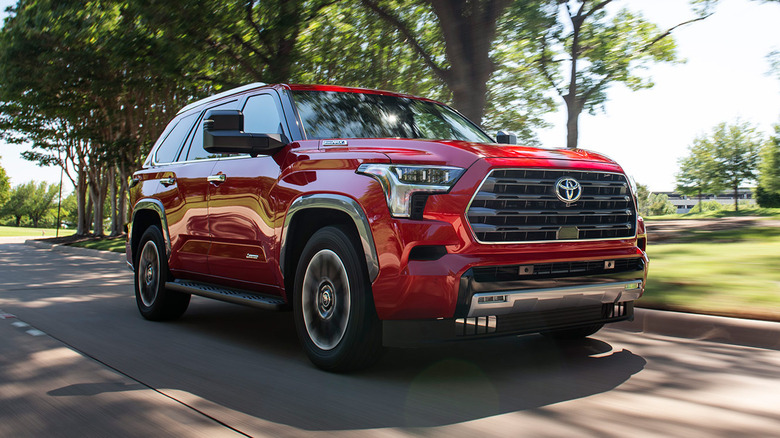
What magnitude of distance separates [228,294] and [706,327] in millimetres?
3849

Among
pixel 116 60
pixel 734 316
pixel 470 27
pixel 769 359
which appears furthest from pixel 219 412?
pixel 116 60

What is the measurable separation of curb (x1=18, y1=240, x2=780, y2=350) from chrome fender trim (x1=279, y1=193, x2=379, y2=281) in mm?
2843

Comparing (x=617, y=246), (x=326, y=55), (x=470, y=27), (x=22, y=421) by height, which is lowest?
(x=22, y=421)

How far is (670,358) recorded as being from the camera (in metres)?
5.11

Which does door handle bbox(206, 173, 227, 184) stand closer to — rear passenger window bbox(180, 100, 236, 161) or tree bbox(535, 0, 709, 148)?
rear passenger window bbox(180, 100, 236, 161)

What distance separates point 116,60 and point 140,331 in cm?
1350

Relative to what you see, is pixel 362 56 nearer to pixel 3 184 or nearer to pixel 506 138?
pixel 506 138

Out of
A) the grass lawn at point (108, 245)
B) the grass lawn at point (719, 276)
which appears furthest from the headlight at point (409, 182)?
the grass lawn at point (108, 245)

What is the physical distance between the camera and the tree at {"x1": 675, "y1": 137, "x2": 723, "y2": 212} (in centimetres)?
6194

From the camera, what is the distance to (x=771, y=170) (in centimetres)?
5084

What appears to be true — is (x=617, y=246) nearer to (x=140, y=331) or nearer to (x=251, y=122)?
(x=251, y=122)

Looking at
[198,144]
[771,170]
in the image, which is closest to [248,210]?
[198,144]

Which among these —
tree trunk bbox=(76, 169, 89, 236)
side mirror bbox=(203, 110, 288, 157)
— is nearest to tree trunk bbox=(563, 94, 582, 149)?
side mirror bbox=(203, 110, 288, 157)

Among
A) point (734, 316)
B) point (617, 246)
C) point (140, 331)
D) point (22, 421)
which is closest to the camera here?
point (22, 421)
